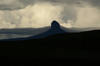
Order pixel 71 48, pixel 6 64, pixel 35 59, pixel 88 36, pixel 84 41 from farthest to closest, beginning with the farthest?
pixel 88 36, pixel 84 41, pixel 71 48, pixel 35 59, pixel 6 64

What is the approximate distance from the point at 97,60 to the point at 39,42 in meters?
35.4

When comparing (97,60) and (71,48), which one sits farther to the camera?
(71,48)

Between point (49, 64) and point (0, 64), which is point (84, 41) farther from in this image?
point (0, 64)

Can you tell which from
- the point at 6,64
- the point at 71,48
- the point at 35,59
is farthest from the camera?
the point at 71,48

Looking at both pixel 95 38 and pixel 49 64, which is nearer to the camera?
pixel 49 64

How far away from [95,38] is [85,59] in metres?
33.3

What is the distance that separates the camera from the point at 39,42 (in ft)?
276

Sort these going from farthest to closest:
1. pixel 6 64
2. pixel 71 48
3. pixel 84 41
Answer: pixel 84 41
pixel 71 48
pixel 6 64

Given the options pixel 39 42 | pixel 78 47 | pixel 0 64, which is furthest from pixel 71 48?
pixel 0 64

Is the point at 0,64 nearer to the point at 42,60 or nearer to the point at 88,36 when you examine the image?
the point at 42,60

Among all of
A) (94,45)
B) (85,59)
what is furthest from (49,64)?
(94,45)

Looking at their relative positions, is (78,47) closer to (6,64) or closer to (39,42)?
(39,42)

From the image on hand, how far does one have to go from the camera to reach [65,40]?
84500mm

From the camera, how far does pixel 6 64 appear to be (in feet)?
162
